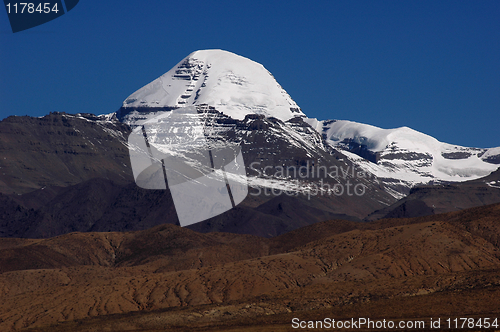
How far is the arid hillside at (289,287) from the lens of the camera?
71312 mm

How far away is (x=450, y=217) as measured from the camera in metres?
124

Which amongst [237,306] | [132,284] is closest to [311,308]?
[237,306]

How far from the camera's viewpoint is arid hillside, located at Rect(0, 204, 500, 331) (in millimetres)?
71312

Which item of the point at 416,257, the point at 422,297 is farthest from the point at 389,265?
the point at 422,297

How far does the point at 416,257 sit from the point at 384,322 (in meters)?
25.8

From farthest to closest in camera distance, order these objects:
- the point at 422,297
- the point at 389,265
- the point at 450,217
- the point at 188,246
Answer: the point at 188,246
the point at 450,217
the point at 389,265
the point at 422,297

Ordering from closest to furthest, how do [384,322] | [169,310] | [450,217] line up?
[384,322]
[169,310]
[450,217]

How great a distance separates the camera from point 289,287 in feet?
290

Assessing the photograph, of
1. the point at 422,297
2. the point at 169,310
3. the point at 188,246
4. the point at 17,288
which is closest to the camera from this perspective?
the point at 422,297

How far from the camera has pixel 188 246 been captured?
140500 mm

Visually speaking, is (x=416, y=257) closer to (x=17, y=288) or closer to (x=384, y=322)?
(x=384, y=322)

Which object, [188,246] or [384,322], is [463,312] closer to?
[384,322]

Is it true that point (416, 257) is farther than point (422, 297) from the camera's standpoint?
Yes

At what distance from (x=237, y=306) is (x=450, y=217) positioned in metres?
59.5
